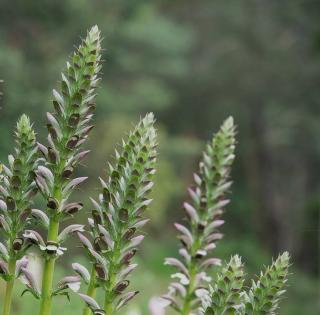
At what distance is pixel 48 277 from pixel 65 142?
0.24 metres

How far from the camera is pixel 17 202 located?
1.35 metres

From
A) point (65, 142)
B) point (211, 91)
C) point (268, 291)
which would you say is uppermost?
point (211, 91)

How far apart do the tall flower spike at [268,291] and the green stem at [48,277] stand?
0.34m

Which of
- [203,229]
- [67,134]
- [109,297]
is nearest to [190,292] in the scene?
[203,229]

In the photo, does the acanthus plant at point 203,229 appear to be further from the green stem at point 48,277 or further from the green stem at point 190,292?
the green stem at point 48,277

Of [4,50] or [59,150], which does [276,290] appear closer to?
[59,150]

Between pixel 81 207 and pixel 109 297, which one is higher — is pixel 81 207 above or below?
above

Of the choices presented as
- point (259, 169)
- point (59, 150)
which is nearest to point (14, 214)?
point (59, 150)

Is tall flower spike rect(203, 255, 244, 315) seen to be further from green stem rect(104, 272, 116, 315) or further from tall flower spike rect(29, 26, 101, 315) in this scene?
tall flower spike rect(29, 26, 101, 315)

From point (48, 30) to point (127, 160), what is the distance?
75.7ft

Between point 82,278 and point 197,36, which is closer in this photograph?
point 82,278

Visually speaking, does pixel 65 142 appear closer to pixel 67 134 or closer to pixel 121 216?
pixel 67 134

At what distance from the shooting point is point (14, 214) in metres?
1.34

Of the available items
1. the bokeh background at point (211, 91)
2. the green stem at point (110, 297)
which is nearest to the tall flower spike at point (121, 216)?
the green stem at point (110, 297)
